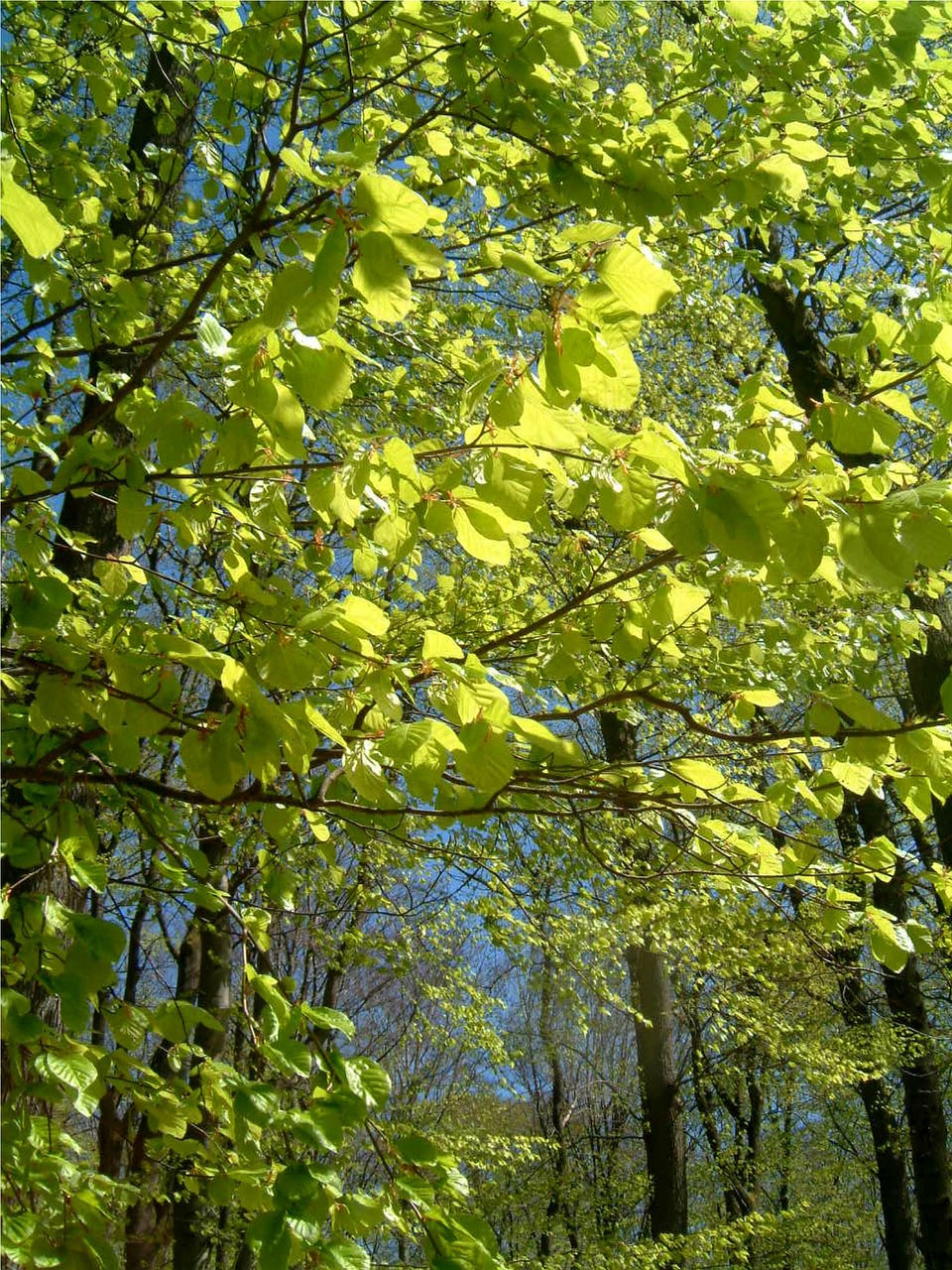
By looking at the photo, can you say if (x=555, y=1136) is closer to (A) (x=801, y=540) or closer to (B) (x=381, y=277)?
(A) (x=801, y=540)

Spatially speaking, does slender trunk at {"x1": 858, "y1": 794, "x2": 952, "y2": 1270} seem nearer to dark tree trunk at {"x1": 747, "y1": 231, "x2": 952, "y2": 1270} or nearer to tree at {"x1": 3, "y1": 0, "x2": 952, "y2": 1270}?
dark tree trunk at {"x1": 747, "y1": 231, "x2": 952, "y2": 1270}

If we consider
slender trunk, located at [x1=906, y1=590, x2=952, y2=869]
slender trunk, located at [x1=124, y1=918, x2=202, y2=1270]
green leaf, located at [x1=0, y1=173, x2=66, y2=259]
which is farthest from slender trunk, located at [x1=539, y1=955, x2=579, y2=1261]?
green leaf, located at [x1=0, y1=173, x2=66, y2=259]

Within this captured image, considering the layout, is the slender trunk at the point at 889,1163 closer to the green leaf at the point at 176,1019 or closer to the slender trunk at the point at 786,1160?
the slender trunk at the point at 786,1160

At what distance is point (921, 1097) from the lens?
404 inches

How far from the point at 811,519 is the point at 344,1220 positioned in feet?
4.76

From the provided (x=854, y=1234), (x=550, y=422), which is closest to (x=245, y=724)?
(x=550, y=422)

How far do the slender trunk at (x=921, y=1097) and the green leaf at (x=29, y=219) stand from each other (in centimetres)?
853

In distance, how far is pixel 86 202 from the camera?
2.99m

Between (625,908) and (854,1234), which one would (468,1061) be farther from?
(625,908)

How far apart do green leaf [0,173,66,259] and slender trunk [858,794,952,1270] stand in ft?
28.0

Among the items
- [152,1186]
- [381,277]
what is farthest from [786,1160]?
[381,277]

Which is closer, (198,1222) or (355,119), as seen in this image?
(355,119)

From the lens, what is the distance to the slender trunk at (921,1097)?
29.6 ft

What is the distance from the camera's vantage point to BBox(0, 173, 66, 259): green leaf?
0.96m
